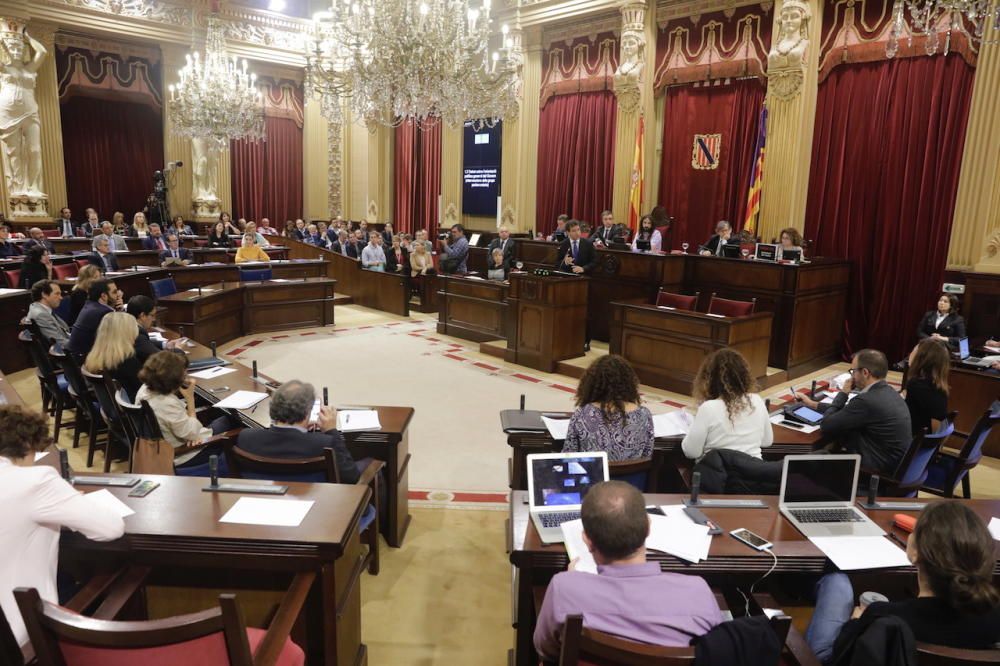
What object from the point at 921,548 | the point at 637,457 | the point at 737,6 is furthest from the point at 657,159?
the point at 921,548

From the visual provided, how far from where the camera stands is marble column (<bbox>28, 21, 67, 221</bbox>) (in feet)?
40.0

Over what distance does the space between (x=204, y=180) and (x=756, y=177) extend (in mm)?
11240

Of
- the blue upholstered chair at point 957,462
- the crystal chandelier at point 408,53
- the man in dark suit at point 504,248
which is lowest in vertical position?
the blue upholstered chair at point 957,462

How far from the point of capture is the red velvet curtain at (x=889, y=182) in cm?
763

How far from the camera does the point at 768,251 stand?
7.61 m

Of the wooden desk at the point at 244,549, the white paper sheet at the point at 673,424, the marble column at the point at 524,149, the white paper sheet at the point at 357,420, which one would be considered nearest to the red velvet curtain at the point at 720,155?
the marble column at the point at 524,149

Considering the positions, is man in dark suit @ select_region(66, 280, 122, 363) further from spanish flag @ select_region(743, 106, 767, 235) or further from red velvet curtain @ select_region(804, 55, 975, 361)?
red velvet curtain @ select_region(804, 55, 975, 361)

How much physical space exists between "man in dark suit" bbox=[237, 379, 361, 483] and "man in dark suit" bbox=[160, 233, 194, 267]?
25.0 feet

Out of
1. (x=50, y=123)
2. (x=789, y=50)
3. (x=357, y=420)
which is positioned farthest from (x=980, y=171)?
(x=50, y=123)

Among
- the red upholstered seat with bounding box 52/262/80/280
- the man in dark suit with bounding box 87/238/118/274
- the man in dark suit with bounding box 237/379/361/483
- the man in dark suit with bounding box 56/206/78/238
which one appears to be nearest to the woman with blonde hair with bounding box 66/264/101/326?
the red upholstered seat with bounding box 52/262/80/280

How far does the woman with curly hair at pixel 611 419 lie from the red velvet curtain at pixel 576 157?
27.9ft

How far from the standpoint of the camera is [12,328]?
6.94 meters

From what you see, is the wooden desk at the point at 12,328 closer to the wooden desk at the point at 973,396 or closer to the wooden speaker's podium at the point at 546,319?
the wooden speaker's podium at the point at 546,319

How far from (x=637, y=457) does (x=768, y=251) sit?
5323 mm
